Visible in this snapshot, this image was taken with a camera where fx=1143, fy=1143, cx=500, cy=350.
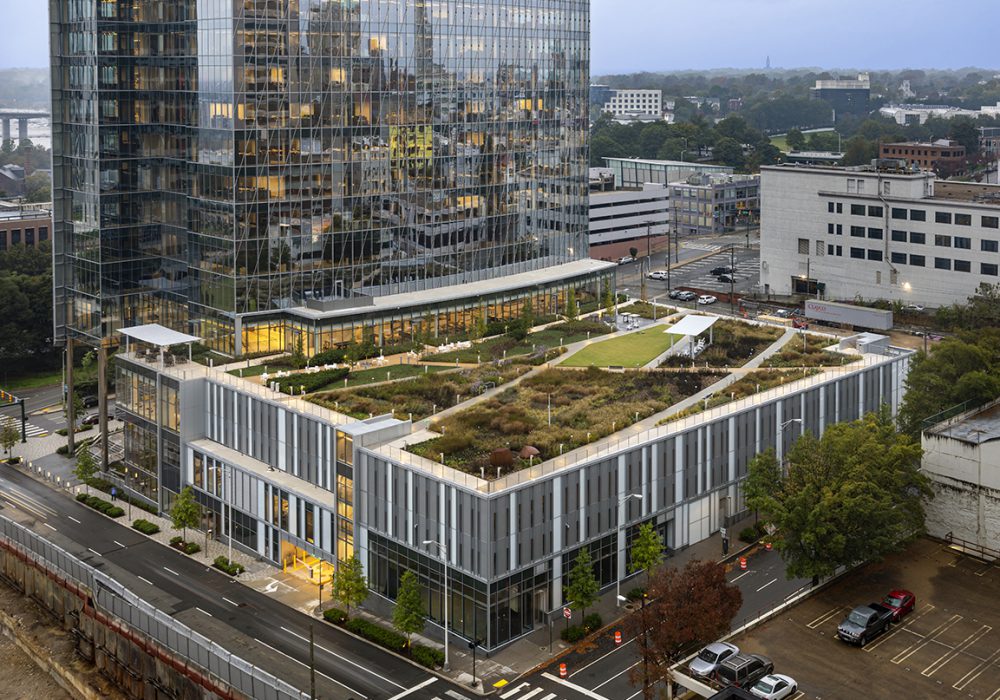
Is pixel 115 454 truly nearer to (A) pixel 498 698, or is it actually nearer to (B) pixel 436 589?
(B) pixel 436 589

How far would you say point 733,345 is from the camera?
332ft

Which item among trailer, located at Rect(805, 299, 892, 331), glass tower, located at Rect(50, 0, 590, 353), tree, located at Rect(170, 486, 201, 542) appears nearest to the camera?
tree, located at Rect(170, 486, 201, 542)

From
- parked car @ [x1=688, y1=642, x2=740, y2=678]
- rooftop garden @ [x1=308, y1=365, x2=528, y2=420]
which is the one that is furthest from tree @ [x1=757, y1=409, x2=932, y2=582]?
rooftop garden @ [x1=308, y1=365, x2=528, y2=420]

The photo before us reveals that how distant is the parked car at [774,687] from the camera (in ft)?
194

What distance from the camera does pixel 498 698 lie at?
62906 millimetres

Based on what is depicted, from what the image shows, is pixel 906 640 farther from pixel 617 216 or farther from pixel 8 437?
pixel 617 216

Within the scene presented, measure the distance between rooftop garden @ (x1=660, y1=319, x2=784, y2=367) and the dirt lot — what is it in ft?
83.4

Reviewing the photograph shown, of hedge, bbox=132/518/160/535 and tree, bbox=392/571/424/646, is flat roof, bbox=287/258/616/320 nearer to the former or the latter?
hedge, bbox=132/518/160/535

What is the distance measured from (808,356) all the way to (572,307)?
2714 cm

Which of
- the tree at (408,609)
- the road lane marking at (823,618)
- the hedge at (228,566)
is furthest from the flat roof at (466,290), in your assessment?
the road lane marking at (823,618)

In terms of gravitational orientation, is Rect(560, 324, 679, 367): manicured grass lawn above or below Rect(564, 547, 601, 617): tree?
above

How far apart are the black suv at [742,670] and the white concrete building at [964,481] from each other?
23.7 meters

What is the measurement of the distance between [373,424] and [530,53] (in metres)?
59.5

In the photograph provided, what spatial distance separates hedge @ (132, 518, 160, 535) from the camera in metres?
89.1
